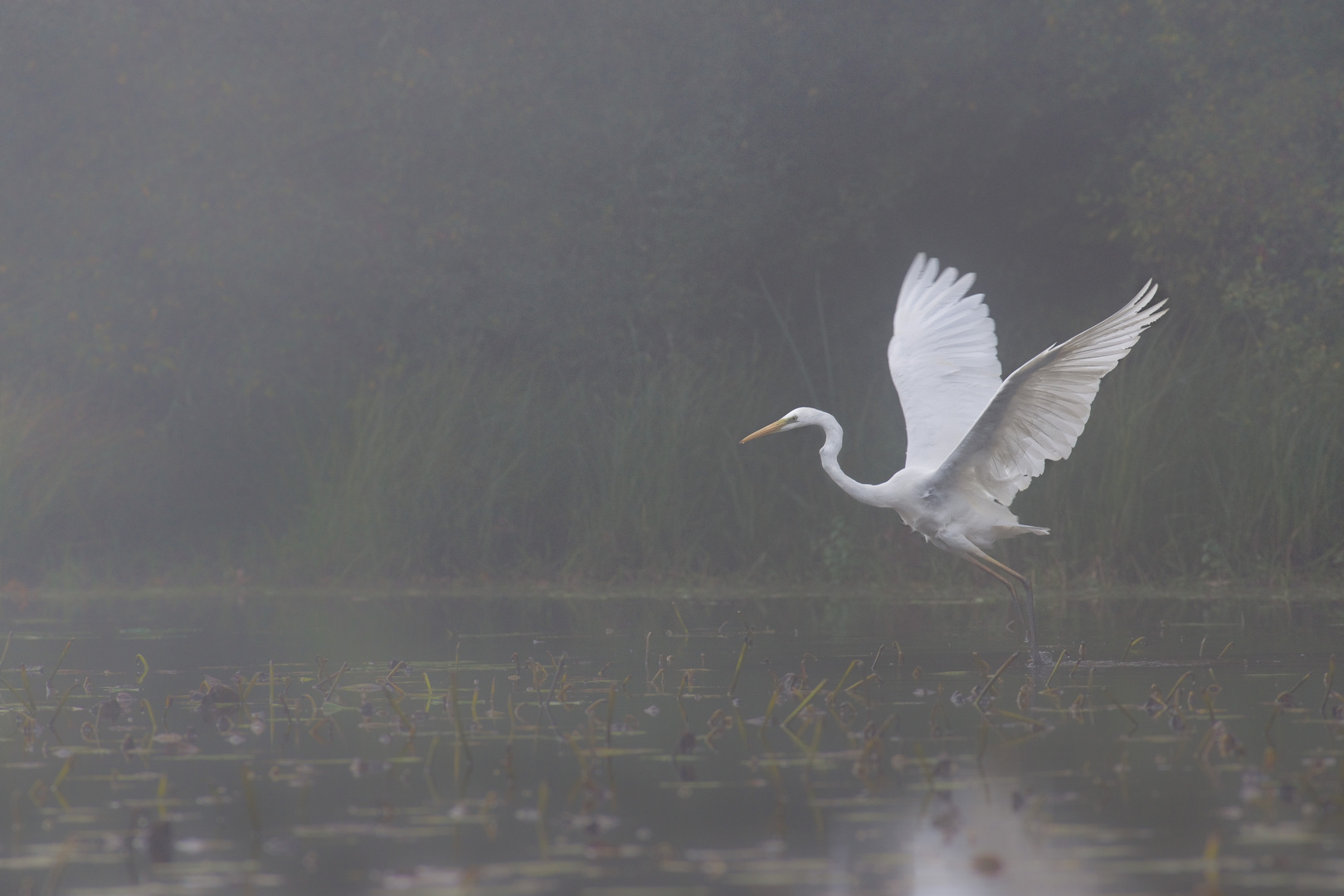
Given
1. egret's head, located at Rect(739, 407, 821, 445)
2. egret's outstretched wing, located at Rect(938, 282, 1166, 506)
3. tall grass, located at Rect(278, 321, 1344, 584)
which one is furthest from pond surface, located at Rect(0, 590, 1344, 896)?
tall grass, located at Rect(278, 321, 1344, 584)

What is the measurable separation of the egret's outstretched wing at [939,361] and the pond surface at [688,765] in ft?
3.60

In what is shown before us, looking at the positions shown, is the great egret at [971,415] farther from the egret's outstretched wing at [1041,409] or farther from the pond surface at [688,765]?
the pond surface at [688,765]

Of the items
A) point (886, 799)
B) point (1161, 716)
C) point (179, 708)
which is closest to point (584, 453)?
point (179, 708)

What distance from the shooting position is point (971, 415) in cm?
973

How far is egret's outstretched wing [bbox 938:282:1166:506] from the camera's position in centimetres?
756

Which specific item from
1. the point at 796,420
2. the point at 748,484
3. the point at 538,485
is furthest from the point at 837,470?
the point at 538,485

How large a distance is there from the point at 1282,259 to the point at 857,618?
221 inches

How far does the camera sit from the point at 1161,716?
5680mm

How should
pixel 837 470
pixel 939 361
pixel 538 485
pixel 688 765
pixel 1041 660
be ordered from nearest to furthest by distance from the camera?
1. pixel 688 765
2. pixel 1041 660
3. pixel 837 470
4. pixel 939 361
5. pixel 538 485

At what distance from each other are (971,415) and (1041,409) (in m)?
1.49

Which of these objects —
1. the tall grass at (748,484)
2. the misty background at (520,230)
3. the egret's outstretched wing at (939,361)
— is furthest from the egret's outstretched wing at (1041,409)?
the misty background at (520,230)

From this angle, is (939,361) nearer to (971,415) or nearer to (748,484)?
(971,415)

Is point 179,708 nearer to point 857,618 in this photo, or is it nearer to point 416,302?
point 857,618

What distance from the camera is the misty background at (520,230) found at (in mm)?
13898
